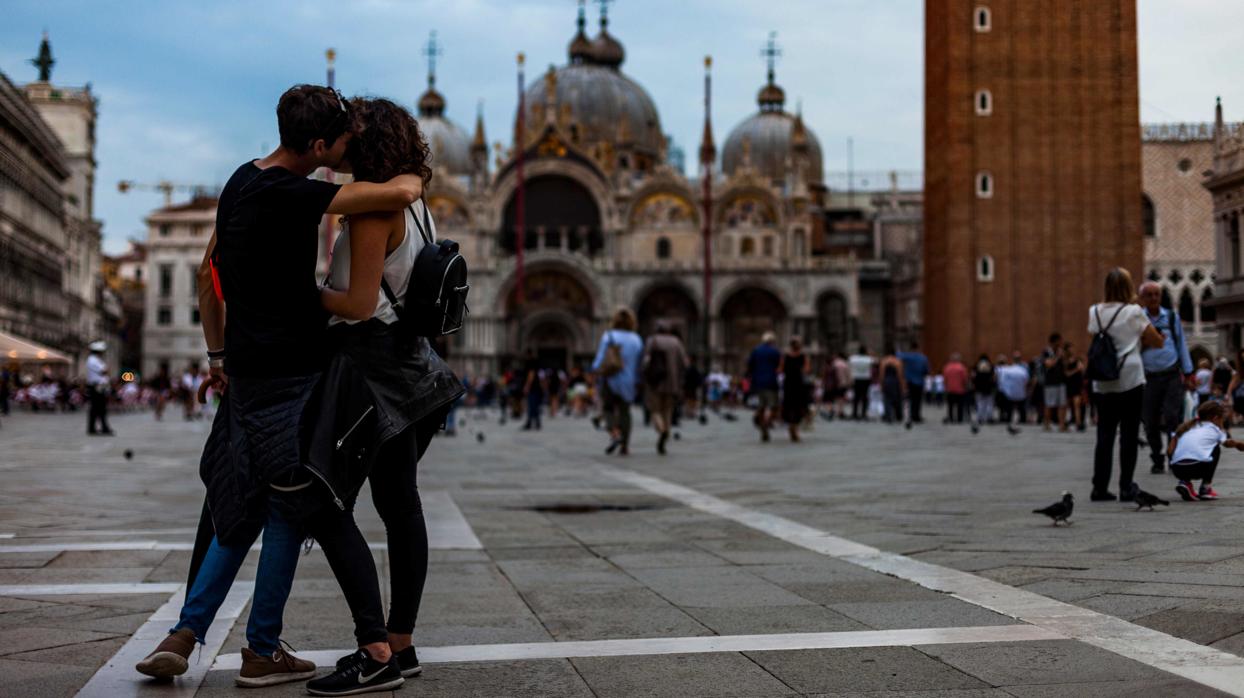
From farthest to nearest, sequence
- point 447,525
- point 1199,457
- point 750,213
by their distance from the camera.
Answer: point 750,213
point 447,525
point 1199,457

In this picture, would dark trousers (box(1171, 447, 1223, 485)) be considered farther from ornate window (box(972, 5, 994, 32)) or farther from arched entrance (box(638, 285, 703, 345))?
arched entrance (box(638, 285, 703, 345))

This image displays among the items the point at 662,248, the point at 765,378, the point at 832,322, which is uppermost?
the point at 662,248

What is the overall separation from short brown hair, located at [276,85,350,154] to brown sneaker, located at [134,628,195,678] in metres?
1.42

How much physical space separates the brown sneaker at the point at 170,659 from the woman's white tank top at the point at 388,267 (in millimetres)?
981

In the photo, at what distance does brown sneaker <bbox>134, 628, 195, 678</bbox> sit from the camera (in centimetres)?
371

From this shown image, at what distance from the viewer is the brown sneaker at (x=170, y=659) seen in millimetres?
3709

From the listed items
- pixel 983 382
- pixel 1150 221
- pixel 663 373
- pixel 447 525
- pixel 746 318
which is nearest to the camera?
pixel 447 525

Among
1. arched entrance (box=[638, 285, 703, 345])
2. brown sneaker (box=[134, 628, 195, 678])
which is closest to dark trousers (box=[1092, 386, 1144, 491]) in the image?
brown sneaker (box=[134, 628, 195, 678])

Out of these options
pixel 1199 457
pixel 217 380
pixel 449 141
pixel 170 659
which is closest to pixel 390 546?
pixel 170 659

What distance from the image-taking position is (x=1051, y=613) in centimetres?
462

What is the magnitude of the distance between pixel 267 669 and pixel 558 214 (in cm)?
5855

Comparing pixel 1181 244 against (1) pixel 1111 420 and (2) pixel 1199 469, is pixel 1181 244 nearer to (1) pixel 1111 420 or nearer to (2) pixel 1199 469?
(1) pixel 1111 420

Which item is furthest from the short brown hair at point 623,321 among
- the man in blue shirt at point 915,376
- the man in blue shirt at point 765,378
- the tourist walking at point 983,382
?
the man in blue shirt at point 915,376

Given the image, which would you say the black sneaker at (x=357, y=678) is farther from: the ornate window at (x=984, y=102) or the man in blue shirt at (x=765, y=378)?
the ornate window at (x=984, y=102)
